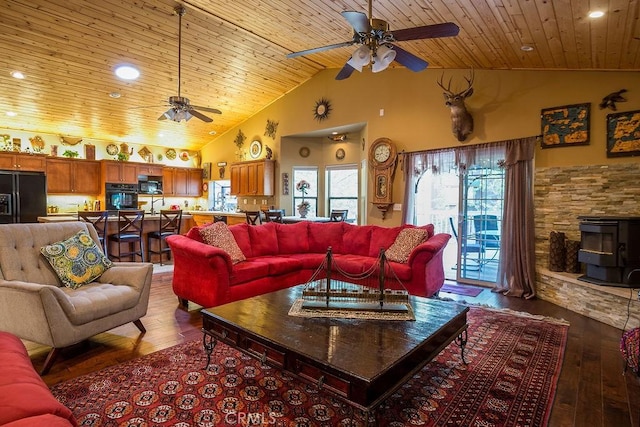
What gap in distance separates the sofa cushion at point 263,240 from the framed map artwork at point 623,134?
4.29 metres

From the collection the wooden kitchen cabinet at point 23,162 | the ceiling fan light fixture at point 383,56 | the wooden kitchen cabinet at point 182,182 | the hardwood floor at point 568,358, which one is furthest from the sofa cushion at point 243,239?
the wooden kitchen cabinet at point 182,182

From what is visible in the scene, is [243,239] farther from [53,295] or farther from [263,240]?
[53,295]

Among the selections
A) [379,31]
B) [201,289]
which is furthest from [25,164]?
[379,31]

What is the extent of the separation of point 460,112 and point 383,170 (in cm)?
164

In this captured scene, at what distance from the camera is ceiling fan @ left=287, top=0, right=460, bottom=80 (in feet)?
8.69

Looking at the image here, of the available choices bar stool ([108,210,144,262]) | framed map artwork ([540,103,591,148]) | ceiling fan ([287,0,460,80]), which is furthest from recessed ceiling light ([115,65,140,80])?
framed map artwork ([540,103,591,148])

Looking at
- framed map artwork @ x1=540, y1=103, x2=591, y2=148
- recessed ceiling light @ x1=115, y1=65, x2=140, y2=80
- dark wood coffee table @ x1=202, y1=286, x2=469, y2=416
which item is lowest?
dark wood coffee table @ x1=202, y1=286, x2=469, y2=416

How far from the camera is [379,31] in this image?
2791mm

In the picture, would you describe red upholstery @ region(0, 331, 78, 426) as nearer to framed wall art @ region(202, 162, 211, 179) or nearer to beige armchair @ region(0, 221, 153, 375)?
beige armchair @ region(0, 221, 153, 375)

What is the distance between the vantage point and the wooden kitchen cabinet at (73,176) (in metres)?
7.64

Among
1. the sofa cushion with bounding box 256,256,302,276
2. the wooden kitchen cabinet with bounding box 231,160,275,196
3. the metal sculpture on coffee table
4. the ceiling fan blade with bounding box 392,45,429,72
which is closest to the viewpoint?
the metal sculpture on coffee table

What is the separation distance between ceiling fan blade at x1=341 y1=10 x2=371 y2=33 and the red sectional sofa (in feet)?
7.58

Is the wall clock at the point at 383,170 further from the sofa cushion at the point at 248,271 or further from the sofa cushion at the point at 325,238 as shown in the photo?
the sofa cushion at the point at 248,271

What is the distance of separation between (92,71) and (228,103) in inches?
107
